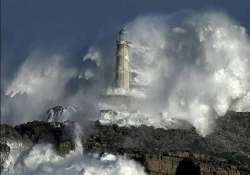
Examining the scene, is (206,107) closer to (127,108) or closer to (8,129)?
(127,108)

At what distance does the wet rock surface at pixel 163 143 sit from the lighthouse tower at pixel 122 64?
8.47 metres

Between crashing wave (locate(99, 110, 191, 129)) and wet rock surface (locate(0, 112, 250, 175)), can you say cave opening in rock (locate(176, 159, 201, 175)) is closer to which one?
wet rock surface (locate(0, 112, 250, 175))

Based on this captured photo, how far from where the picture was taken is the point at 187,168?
54.4 m

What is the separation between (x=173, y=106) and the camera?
251ft

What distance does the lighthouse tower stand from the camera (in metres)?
76.5

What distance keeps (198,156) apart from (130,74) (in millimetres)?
23408

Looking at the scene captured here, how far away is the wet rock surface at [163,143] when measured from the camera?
54.8 meters

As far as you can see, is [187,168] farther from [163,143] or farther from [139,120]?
[139,120]

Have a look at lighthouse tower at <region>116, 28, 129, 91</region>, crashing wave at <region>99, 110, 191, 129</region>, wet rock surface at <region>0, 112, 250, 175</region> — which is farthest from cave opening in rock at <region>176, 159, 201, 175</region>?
lighthouse tower at <region>116, 28, 129, 91</region>

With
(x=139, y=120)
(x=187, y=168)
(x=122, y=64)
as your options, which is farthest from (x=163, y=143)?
(x=122, y=64)

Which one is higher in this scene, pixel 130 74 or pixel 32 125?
pixel 130 74

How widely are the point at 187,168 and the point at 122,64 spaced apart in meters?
23.7

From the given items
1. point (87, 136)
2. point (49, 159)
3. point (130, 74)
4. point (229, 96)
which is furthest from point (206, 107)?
point (49, 159)

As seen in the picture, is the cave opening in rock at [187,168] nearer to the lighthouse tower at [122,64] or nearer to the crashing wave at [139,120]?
the crashing wave at [139,120]
